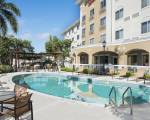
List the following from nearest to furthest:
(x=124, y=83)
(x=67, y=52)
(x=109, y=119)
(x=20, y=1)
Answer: (x=109, y=119)
(x=124, y=83)
(x=20, y=1)
(x=67, y=52)

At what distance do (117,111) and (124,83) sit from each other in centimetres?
1171

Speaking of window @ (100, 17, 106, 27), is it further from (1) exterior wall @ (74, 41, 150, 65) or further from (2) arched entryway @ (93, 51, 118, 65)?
(2) arched entryway @ (93, 51, 118, 65)

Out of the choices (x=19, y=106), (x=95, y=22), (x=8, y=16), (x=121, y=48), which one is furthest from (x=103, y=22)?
(x=19, y=106)

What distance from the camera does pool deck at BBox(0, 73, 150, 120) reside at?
7.89 meters

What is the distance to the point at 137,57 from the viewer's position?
27047 mm

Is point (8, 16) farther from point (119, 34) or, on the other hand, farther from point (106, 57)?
point (106, 57)

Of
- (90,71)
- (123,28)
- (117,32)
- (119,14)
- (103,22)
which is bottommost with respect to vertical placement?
(90,71)

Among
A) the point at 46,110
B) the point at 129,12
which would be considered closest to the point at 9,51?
the point at 129,12

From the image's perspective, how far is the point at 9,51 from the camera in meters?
39.4

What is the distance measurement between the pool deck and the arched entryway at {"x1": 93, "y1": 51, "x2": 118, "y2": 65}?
66.2ft

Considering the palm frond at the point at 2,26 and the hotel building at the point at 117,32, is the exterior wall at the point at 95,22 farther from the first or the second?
the palm frond at the point at 2,26

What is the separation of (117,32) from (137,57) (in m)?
5.73

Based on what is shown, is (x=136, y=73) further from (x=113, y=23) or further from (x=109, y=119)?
(x=109, y=119)

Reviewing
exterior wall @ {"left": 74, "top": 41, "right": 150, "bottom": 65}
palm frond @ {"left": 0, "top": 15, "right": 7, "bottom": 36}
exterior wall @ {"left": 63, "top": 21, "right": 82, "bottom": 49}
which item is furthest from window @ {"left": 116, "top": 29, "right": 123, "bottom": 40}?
exterior wall @ {"left": 63, "top": 21, "right": 82, "bottom": 49}
